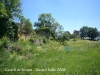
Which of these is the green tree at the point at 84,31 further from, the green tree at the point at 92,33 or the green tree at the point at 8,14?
the green tree at the point at 8,14

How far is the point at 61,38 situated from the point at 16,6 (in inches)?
598

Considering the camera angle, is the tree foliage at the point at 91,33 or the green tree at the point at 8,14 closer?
the green tree at the point at 8,14

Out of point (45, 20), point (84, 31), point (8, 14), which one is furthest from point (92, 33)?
point (8, 14)

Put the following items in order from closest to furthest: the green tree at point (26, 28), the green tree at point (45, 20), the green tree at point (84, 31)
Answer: the green tree at point (26, 28) → the green tree at point (45, 20) → the green tree at point (84, 31)

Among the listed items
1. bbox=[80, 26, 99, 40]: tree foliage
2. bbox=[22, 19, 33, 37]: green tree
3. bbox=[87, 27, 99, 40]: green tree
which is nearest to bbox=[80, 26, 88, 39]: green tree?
bbox=[80, 26, 99, 40]: tree foliage

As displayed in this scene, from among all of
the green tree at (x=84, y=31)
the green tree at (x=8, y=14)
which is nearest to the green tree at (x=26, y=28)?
the green tree at (x=8, y=14)

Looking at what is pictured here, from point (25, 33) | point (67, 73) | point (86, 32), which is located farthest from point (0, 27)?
point (86, 32)

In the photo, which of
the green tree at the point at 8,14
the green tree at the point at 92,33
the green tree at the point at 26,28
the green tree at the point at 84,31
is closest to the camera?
the green tree at the point at 8,14

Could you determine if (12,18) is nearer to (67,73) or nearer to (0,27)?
(0,27)

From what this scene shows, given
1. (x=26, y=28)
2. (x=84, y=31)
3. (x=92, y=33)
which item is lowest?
(x=26, y=28)

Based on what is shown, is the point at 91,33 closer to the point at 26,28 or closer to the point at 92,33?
the point at 92,33

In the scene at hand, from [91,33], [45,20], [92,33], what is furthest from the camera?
[91,33]

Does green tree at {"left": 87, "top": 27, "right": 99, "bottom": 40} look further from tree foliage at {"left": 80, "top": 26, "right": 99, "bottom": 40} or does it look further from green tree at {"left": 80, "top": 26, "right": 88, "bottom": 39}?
green tree at {"left": 80, "top": 26, "right": 88, "bottom": 39}

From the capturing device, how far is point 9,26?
2111 centimetres
